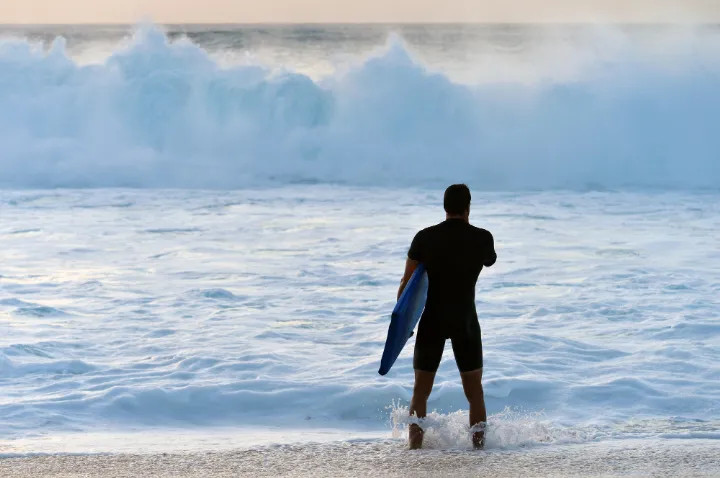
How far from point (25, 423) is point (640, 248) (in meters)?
8.85

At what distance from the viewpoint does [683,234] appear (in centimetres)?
1413

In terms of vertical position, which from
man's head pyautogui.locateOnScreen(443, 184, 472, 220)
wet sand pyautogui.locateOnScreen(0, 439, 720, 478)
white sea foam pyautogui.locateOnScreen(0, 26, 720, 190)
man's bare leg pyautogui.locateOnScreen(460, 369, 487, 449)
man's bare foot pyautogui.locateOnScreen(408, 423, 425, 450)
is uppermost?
white sea foam pyautogui.locateOnScreen(0, 26, 720, 190)

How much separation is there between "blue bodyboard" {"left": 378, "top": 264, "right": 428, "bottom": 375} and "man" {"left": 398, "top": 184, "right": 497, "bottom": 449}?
4 centimetres

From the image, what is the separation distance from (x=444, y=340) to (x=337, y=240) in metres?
8.64

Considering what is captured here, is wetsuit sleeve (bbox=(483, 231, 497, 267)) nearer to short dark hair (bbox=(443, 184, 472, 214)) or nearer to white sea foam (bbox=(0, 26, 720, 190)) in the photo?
short dark hair (bbox=(443, 184, 472, 214))

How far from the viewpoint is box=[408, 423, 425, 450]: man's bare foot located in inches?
199

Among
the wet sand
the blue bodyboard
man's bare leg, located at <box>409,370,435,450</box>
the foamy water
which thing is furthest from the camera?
the foamy water

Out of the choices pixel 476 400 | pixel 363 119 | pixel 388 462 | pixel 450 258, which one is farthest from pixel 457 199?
pixel 363 119

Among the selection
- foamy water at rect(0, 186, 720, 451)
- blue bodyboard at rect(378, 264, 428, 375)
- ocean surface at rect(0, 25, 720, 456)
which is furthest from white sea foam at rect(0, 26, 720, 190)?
blue bodyboard at rect(378, 264, 428, 375)

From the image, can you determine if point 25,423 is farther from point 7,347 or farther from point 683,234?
point 683,234

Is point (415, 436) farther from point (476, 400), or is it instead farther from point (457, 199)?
point (457, 199)

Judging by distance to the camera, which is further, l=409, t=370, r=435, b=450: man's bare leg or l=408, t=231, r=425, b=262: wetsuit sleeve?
l=409, t=370, r=435, b=450: man's bare leg

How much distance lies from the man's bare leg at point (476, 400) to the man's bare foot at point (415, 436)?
27cm

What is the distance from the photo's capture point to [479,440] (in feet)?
16.7
